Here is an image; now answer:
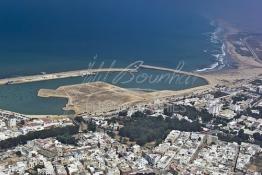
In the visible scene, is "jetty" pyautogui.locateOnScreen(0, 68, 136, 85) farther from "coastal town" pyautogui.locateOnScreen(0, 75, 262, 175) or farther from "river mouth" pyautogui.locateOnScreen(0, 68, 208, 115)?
"coastal town" pyautogui.locateOnScreen(0, 75, 262, 175)

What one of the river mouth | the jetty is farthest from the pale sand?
the jetty

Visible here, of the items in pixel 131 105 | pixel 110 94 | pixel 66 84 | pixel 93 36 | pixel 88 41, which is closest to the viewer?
pixel 131 105

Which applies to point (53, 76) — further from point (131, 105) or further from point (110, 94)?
point (131, 105)

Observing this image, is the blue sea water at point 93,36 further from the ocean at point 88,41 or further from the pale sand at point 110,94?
the pale sand at point 110,94

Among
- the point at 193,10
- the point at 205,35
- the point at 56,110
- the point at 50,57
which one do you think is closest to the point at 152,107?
the point at 56,110

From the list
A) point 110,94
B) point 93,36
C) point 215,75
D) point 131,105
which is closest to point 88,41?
point 93,36

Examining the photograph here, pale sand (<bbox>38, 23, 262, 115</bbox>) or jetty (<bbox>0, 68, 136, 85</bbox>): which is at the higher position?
jetty (<bbox>0, 68, 136, 85</bbox>)

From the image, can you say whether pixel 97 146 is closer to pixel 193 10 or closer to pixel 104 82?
pixel 104 82

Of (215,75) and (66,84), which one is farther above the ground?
(215,75)
